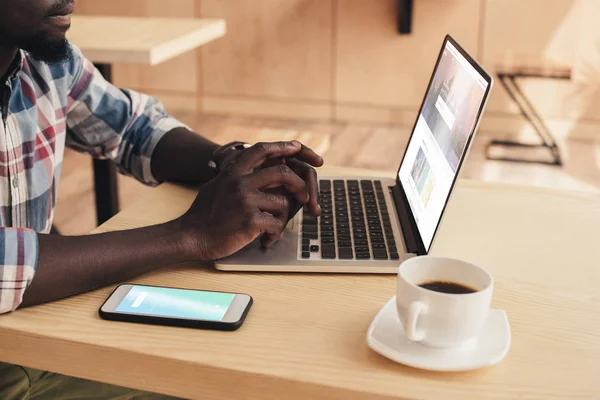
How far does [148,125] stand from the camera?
4.50 ft

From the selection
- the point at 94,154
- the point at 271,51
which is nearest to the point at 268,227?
the point at 94,154

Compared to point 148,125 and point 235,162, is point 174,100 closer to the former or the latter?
point 148,125

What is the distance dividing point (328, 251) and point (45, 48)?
0.57m

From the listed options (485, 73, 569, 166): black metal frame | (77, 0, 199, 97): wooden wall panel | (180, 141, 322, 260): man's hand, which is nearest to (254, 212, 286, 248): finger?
(180, 141, 322, 260): man's hand

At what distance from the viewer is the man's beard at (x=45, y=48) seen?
1.14 meters

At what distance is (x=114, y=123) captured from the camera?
1.35 metres

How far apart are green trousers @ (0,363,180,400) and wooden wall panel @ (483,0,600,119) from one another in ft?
10.4

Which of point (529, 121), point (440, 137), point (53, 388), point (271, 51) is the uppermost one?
point (440, 137)

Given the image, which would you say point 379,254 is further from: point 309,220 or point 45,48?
point 45,48

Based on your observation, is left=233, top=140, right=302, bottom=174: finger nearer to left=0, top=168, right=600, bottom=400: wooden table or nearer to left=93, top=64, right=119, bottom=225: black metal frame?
left=0, top=168, right=600, bottom=400: wooden table

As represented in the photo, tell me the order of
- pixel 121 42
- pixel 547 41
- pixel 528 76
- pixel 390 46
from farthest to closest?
pixel 390 46 → pixel 547 41 → pixel 528 76 → pixel 121 42

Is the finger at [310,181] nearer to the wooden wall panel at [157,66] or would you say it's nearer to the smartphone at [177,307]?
the smartphone at [177,307]

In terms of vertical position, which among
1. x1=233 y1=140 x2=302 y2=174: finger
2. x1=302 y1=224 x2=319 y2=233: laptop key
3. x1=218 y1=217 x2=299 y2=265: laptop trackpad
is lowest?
x1=218 y1=217 x2=299 y2=265: laptop trackpad

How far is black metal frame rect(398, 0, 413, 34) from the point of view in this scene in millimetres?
3769
